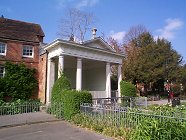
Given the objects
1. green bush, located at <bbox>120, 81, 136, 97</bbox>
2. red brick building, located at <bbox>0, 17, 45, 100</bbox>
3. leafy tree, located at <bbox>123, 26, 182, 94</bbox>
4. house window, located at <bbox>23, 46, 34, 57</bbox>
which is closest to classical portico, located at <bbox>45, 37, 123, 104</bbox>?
green bush, located at <bbox>120, 81, 136, 97</bbox>

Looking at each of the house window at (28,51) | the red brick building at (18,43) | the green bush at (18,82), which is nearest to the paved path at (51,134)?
the green bush at (18,82)

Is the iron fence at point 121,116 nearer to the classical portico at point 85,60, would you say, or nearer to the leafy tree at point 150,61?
the classical portico at point 85,60

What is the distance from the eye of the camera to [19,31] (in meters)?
26.9

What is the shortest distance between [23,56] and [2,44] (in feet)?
8.43

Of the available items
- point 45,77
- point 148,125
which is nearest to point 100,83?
point 45,77

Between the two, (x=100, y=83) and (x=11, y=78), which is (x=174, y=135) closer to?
(x=11, y=78)

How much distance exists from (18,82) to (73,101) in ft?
38.4

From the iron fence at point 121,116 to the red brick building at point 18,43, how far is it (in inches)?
570

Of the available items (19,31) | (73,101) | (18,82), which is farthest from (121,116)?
(19,31)

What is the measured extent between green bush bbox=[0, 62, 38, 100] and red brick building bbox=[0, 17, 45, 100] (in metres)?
0.78

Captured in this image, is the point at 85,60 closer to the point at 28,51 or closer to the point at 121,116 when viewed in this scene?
the point at 28,51

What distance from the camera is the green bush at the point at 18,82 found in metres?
23.3

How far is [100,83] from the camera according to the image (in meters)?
31.3

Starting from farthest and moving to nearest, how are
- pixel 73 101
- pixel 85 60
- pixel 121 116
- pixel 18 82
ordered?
1. pixel 85 60
2. pixel 18 82
3. pixel 73 101
4. pixel 121 116
